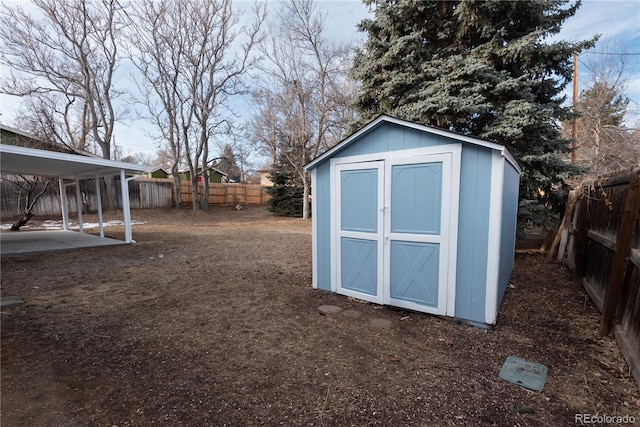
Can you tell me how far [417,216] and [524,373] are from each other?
66.0 inches

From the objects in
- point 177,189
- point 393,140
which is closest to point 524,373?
point 393,140

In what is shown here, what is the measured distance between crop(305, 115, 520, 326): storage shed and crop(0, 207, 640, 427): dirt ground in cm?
31

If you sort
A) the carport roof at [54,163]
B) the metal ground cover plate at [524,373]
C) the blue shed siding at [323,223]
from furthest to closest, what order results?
the carport roof at [54,163] < the blue shed siding at [323,223] < the metal ground cover plate at [524,373]

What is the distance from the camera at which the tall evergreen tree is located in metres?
5.78

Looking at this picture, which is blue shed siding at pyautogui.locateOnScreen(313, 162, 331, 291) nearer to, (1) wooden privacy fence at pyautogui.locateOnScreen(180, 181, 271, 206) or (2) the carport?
(2) the carport

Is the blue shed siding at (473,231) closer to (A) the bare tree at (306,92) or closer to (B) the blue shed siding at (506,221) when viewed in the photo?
(B) the blue shed siding at (506,221)

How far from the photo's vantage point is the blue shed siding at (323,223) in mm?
4074

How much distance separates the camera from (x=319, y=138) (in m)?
14.5

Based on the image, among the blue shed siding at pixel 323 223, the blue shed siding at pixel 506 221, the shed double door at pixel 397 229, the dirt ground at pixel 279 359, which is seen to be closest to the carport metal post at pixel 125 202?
the dirt ground at pixel 279 359

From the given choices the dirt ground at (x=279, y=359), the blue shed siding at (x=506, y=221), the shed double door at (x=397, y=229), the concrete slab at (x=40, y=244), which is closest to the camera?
the dirt ground at (x=279, y=359)

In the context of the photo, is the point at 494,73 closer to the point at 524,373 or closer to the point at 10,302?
the point at 524,373

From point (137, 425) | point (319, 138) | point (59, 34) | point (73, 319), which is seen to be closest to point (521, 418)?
point (137, 425)

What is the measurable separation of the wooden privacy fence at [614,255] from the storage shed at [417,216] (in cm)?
95

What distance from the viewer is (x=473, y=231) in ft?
9.98
